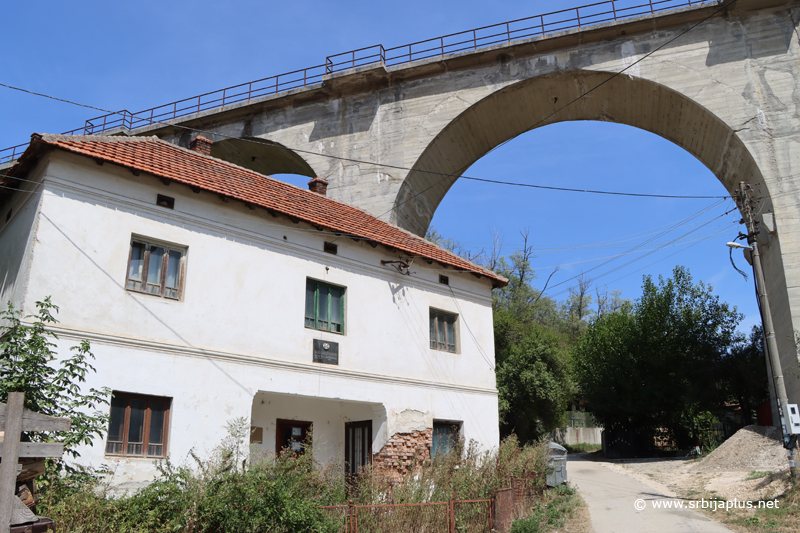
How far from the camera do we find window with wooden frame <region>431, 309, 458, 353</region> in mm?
15898

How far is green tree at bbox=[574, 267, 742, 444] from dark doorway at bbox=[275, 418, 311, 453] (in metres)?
21.3

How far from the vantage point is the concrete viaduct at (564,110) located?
19906 mm

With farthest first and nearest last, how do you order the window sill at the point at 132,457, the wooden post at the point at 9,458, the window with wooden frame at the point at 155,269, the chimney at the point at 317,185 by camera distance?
the chimney at the point at 317,185, the window with wooden frame at the point at 155,269, the window sill at the point at 132,457, the wooden post at the point at 9,458

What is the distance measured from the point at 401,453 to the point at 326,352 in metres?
2.94

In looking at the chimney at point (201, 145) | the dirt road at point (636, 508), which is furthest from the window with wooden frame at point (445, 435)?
the chimney at point (201, 145)

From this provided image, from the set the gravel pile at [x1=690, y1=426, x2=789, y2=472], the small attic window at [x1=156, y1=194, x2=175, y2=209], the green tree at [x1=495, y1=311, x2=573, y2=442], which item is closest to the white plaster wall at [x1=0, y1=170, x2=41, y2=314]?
the small attic window at [x1=156, y1=194, x2=175, y2=209]

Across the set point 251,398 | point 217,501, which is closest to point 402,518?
point 217,501

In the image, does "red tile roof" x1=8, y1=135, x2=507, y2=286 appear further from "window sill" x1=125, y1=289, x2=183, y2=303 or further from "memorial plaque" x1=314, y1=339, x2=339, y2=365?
"memorial plaque" x1=314, y1=339, x2=339, y2=365

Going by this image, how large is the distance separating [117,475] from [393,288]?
24.7ft

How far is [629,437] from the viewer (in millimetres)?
30328

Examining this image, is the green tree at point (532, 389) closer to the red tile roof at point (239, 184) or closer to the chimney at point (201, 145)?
the red tile roof at point (239, 184)

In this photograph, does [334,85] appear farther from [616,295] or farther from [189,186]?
[616,295]

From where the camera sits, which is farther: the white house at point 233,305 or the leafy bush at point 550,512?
the leafy bush at point 550,512

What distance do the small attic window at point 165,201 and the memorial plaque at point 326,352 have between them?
4038 mm
